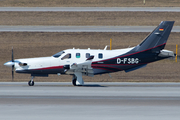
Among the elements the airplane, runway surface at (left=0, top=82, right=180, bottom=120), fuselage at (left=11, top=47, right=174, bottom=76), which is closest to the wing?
the airplane

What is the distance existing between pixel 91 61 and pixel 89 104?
24.5ft

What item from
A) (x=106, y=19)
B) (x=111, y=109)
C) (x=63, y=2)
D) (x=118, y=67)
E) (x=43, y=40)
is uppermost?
(x=63, y=2)

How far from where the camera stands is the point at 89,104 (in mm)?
14664

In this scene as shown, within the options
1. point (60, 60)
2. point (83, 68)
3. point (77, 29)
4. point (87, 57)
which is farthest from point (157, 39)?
point (77, 29)

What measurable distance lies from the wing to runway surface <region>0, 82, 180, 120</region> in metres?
2.80

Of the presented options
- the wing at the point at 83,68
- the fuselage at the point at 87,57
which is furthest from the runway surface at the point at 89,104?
the fuselage at the point at 87,57

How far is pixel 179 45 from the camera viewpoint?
133 feet

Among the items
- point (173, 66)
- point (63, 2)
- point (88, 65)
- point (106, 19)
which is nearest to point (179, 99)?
point (88, 65)

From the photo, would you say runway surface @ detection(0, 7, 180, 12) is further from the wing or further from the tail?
the wing

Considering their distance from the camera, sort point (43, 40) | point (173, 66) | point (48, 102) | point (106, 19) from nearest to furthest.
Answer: point (48, 102), point (173, 66), point (43, 40), point (106, 19)

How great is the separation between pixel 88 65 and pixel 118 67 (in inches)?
86.7

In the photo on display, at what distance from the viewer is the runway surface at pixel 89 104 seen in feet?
40.3

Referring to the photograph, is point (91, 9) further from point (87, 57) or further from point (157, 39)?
point (87, 57)

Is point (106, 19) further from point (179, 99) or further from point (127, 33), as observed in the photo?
point (179, 99)
